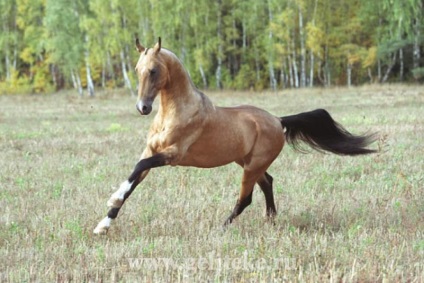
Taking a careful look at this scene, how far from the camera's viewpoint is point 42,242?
521 centimetres

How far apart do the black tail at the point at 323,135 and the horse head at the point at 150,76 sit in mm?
2256

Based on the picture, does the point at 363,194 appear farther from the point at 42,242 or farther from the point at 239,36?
the point at 239,36

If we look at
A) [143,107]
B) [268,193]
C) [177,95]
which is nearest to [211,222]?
[268,193]

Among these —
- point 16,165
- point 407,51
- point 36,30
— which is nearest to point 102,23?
point 36,30

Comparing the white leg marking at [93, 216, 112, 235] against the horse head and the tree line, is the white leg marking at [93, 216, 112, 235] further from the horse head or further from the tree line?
the tree line

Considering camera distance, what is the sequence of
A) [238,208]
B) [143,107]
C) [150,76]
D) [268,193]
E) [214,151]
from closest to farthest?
[143,107] < [150,76] < [214,151] < [238,208] < [268,193]

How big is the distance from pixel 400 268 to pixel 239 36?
47056mm

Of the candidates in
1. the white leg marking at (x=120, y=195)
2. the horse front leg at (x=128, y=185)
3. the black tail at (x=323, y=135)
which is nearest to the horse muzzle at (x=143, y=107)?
the horse front leg at (x=128, y=185)

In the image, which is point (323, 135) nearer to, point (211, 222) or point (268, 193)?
point (268, 193)

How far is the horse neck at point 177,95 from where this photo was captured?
570 centimetres

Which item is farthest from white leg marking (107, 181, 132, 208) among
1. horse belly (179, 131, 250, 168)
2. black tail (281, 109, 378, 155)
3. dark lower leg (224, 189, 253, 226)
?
black tail (281, 109, 378, 155)

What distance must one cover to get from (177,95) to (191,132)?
407 millimetres

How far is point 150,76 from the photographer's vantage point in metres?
5.30

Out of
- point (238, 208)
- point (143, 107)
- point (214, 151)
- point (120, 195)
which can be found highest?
point (143, 107)
